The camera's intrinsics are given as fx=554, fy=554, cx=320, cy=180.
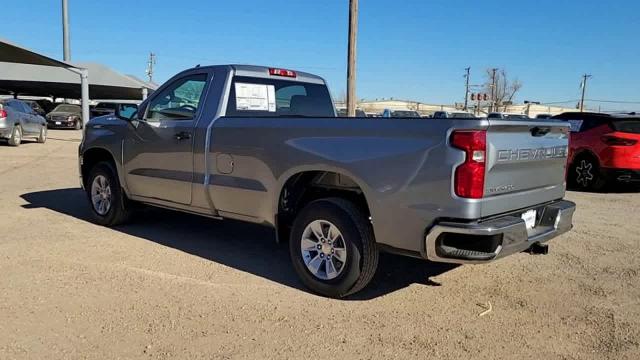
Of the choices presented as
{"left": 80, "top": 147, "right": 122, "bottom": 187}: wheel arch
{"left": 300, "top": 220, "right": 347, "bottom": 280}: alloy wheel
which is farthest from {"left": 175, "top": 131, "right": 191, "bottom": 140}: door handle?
{"left": 300, "top": 220, "right": 347, "bottom": 280}: alloy wheel

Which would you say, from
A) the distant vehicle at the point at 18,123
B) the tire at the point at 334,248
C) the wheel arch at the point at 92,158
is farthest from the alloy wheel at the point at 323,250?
the distant vehicle at the point at 18,123

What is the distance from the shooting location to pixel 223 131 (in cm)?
521

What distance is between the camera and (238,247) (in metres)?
6.01

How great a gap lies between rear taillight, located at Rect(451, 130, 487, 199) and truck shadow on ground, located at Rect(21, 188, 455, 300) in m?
1.32

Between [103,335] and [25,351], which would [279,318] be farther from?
[25,351]

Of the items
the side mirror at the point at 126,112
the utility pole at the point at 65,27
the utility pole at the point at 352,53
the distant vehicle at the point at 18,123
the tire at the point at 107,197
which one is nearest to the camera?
the side mirror at the point at 126,112

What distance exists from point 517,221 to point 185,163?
3264mm

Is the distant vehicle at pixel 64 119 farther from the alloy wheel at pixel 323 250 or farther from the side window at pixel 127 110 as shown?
the alloy wheel at pixel 323 250

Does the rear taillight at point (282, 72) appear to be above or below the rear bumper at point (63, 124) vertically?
above

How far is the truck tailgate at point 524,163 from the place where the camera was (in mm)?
3838

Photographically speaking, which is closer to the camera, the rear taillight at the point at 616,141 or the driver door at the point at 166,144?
the driver door at the point at 166,144

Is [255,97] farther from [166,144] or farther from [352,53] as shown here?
[352,53]

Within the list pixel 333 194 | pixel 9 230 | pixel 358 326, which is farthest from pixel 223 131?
pixel 9 230

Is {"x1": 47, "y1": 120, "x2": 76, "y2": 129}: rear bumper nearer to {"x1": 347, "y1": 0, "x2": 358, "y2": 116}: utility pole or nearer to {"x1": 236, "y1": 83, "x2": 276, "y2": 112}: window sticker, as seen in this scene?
{"x1": 347, "y1": 0, "x2": 358, "y2": 116}: utility pole
